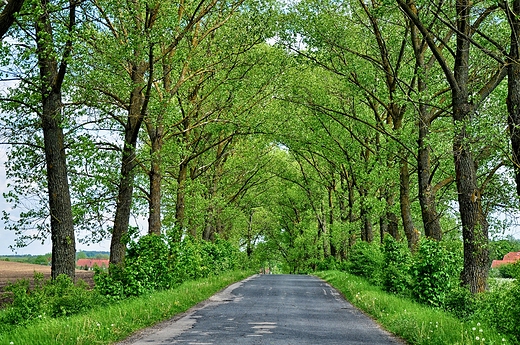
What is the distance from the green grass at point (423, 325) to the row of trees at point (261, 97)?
7.34ft

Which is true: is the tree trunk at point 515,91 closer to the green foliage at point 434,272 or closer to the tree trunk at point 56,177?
the green foliage at point 434,272

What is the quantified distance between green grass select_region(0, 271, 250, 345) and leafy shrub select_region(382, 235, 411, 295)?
7057mm

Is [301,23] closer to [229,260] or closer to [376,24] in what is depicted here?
[376,24]

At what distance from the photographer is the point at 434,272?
599 inches

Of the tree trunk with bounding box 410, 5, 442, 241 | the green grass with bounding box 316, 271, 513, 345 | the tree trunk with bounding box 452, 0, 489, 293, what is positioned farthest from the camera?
the tree trunk with bounding box 410, 5, 442, 241

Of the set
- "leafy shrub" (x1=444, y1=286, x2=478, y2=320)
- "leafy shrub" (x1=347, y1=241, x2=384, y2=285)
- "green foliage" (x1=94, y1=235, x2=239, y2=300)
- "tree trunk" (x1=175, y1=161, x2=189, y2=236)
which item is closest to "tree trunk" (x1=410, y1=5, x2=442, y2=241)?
"leafy shrub" (x1=347, y1=241, x2=384, y2=285)

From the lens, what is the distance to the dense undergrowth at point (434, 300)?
8891 mm

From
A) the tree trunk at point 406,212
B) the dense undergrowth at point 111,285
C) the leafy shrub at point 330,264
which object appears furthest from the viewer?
the leafy shrub at point 330,264

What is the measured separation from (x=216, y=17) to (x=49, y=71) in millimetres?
12146

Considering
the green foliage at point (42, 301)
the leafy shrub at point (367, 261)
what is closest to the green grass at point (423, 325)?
the green foliage at point (42, 301)

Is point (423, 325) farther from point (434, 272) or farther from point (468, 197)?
point (434, 272)

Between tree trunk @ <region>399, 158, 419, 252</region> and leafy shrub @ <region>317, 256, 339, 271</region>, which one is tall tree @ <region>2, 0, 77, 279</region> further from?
leafy shrub @ <region>317, 256, 339, 271</region>

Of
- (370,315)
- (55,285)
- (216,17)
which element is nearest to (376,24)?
(216,17)

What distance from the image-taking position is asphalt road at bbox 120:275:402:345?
33.1ft
